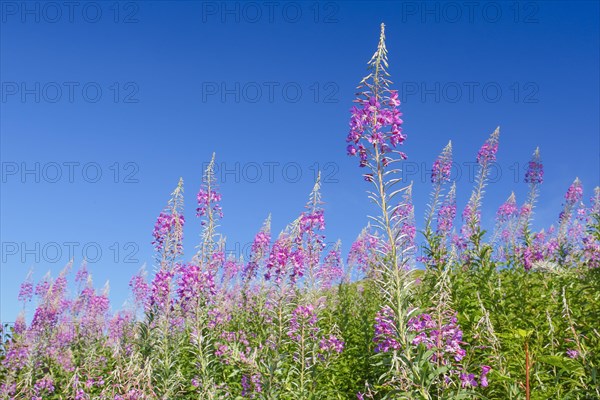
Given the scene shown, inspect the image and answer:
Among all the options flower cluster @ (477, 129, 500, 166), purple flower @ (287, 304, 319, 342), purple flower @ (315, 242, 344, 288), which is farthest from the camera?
purple flower @ (315, 242, 344, 288)

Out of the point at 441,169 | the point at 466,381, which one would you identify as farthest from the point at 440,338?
the point at 441,169

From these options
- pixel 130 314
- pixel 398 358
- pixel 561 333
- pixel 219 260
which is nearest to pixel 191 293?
pixel 219 260

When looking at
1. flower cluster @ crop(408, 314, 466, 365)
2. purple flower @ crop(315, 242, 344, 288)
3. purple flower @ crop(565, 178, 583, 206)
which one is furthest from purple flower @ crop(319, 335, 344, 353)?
purple flower @ crop(565, 178, 583, 206)

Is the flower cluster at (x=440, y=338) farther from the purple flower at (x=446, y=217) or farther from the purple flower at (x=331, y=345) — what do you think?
the purple flower at (x=446, y=217)

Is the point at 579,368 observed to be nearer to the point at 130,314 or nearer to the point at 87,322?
the point at 87,322

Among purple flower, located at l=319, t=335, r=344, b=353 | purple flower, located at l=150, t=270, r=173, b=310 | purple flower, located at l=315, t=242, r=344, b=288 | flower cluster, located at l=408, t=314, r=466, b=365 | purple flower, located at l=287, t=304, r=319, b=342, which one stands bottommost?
flower cluster, located at l=408, t=314, r=466, b=365

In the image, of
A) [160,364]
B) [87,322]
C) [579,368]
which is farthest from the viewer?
[87,322]

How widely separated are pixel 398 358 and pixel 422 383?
246 mm

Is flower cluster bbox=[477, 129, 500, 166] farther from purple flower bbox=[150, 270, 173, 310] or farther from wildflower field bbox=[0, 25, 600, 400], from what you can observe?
purple flower bbox=[150, 270, 173, 310]

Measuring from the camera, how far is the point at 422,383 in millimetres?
3738

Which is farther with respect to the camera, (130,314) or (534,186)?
(130,314)

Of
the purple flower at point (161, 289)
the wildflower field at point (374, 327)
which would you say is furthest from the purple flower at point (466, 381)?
the purple flower at point (161, 289)

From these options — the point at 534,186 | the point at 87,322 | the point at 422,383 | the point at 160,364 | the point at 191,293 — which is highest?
the point at 534,186

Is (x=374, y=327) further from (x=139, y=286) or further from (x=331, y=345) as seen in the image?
(x=139, y=286)
